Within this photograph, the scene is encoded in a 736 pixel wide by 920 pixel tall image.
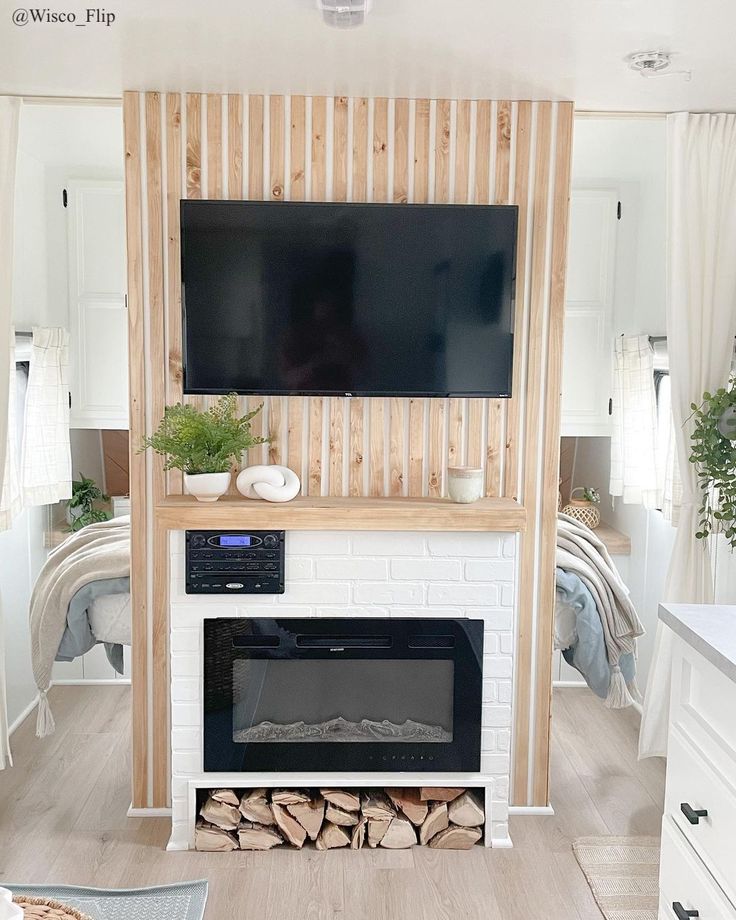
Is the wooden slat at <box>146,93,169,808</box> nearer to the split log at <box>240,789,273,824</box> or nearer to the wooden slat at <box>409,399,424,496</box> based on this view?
the split log at <box>240,789,273,824</box>

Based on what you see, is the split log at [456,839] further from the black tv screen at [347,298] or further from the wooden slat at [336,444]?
the black tv screen at [347,298]

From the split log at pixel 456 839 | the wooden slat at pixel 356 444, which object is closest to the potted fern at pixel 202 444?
the wooden slat at pixel 356 444

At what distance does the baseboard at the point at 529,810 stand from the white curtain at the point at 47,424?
2.36 m

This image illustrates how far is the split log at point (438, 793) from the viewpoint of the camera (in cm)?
304

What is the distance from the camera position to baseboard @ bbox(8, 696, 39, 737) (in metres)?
3.95

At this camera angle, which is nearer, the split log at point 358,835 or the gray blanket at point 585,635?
the split log at point 358,835

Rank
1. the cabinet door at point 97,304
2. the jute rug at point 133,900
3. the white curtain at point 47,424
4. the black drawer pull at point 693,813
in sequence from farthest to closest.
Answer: the cabinet door at point 97,304 < the white curtain at point 47,424 < the jute rug at point 133,900 < the black drawer pull at point 693,813

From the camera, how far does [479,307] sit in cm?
303

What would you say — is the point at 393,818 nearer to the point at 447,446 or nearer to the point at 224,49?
the point at 447,446

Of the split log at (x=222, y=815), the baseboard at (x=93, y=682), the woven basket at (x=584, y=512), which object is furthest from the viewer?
the woven basket at (x=584, y=512)

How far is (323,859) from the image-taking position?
2951 mm

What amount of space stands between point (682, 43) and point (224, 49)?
3.98 feet

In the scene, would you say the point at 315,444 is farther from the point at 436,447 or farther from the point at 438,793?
the point at 438,793

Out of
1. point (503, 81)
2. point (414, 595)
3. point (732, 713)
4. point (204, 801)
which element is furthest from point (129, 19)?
point (204, 801)
